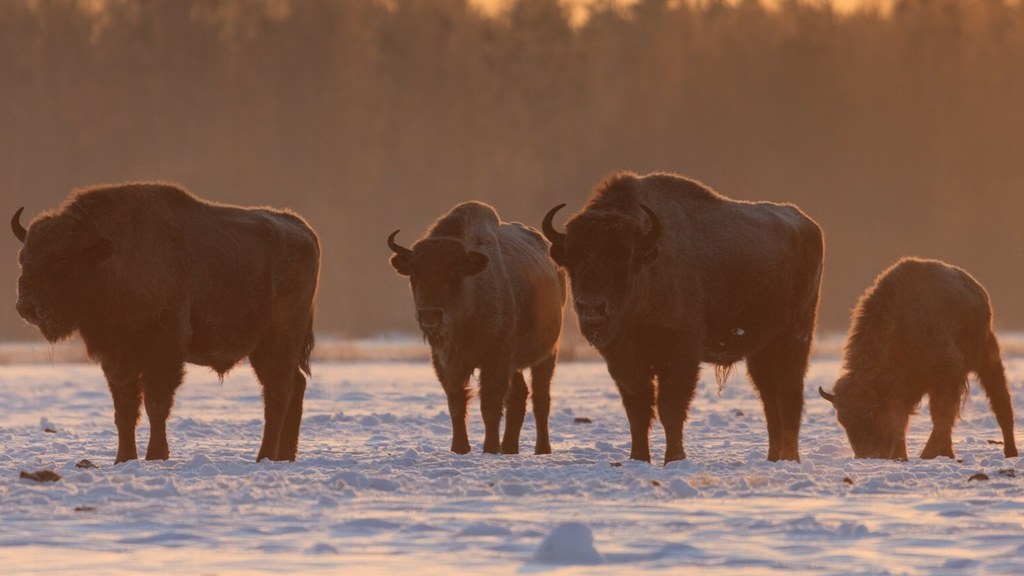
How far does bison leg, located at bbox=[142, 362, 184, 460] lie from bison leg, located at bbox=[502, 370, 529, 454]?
3157mm

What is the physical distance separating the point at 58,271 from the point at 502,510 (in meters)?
4.67

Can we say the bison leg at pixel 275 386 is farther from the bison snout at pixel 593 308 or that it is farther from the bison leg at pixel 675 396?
the bison leg at pixel 675 396

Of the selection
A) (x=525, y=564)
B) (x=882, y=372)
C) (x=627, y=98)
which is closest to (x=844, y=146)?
(x=627, y=98)

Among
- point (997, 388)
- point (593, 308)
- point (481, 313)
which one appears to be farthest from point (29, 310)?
point (997, 388)

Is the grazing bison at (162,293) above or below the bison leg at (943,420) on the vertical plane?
above

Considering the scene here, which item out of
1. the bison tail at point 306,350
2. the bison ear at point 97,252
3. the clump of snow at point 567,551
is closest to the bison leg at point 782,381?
the bison tail at point 306,350

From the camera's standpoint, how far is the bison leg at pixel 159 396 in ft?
44.2

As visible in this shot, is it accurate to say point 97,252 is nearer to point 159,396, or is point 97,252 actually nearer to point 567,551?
point 159,396

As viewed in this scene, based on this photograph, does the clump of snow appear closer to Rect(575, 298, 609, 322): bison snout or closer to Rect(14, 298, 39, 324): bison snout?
Rect(575, 298, 609, 322): bison snout

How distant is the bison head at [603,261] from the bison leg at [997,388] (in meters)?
4.00

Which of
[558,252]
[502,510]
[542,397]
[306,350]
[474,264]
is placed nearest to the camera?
[502,510]

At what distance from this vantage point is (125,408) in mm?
13594

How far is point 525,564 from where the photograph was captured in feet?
27.6

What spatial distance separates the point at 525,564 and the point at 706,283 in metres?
5.77
